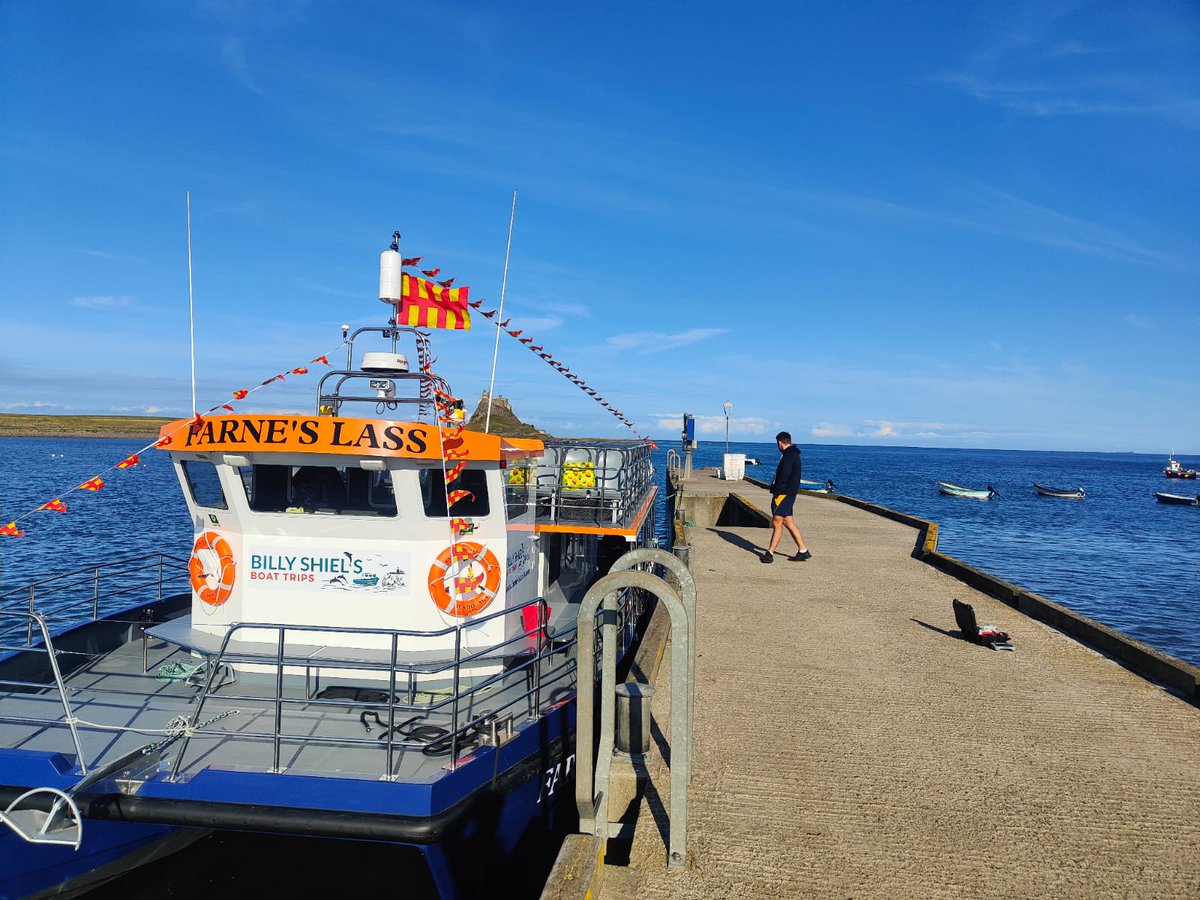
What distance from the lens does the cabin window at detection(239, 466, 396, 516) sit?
23.8ft

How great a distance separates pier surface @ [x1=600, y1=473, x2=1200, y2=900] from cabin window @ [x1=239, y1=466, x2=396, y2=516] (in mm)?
3296

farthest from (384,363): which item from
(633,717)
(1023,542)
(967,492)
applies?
(967,492)

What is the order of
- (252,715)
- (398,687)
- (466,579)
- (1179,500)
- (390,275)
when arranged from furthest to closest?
1. (1179,500)
2. (390,275)
3. (466,579)
4. (398,687)
5. (252,715)

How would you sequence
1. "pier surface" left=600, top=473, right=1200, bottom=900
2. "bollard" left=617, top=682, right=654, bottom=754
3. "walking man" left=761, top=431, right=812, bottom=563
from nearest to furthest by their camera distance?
1. "pier surface" left=600, top=473, right=1200, bottom=900
2. "bollard" left=617, top=682, right=654, bottom=754
3. "walking man" left=761, top=431, right=812, bottom=563

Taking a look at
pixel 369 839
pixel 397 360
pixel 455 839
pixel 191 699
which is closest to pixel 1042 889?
pixel 455 839

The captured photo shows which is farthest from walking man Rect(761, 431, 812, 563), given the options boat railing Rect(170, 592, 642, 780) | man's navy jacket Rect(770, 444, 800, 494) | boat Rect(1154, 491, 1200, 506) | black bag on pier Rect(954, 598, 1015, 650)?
boat Rect(1154, 491, 1200, 506)

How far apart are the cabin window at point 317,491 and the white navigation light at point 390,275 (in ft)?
5.91

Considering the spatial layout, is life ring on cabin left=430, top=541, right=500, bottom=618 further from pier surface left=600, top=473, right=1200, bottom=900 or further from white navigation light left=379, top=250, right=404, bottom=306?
white navigation light left=379, top=250, right=404, bottom=306

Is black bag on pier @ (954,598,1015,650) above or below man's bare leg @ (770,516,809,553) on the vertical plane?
below

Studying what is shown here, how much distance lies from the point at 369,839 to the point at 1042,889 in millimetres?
4047

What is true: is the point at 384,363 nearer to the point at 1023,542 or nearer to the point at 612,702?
the point at 612,702

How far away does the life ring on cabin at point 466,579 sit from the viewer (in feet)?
23.3

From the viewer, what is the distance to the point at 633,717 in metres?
5.75

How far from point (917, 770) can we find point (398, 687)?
420 centimetres
